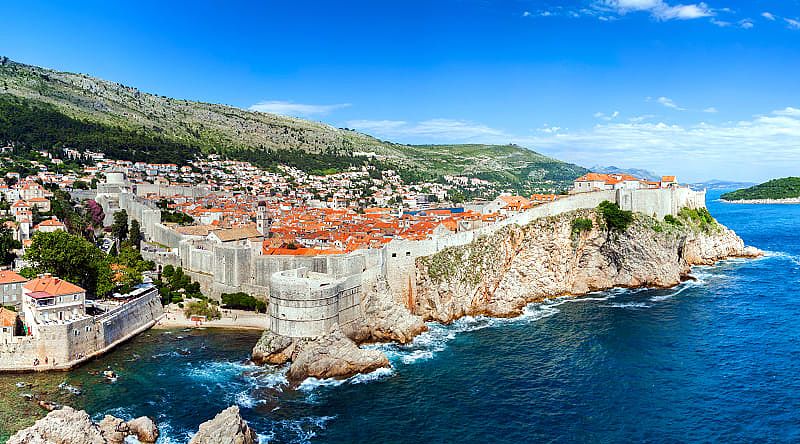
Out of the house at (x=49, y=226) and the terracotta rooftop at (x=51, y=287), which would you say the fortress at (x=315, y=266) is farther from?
the terracotta rooftop at (x=51, y=287)

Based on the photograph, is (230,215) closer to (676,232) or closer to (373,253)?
(373,253)

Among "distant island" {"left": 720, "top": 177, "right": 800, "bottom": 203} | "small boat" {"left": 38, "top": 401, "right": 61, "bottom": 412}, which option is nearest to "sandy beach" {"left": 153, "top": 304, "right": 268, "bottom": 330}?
"small boat" {"left": 38, "top": 401, "right": 61, "bottom": 412}

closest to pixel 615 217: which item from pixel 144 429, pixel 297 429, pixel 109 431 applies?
pixel 297 429

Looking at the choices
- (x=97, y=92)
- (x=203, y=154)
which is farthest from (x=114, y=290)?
(x=97, y=92)

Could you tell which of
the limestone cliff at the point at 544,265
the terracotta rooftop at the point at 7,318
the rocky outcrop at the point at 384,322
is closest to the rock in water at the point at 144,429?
the terracotta rooftop at the point at 7,318

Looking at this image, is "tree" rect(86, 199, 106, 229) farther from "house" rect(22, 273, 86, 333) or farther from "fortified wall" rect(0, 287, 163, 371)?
"fortified wall" rect(0, 287, 163, 371)
